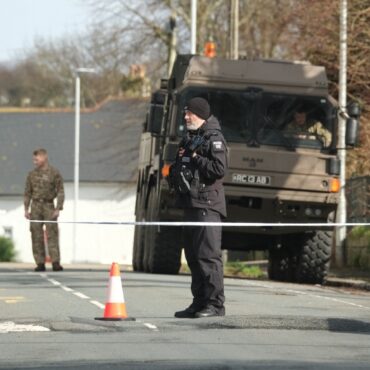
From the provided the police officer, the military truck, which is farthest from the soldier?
the police officer

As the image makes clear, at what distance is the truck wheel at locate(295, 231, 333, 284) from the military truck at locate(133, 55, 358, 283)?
2 cm

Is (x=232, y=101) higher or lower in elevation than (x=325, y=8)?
lower

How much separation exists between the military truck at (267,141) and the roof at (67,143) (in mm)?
37920

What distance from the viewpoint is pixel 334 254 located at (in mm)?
29500

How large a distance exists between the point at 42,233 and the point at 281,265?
4.14 metres

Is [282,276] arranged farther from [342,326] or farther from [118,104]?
[118,104]

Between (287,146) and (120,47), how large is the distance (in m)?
27.9

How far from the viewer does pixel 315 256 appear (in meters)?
21.5

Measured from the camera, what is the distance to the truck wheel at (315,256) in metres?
21.5

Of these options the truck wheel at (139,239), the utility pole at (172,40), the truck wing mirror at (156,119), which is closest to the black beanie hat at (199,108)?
the truck wing mirror at (156,119)

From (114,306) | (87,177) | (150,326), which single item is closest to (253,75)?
(114,306)

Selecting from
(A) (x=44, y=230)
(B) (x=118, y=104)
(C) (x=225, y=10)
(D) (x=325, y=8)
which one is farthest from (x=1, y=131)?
(A) (x=44, y=230)

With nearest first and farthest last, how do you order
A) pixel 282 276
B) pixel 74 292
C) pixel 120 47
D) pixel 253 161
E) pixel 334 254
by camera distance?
pixel 74 292, pixel 253 161, pixel 282 276, pixel 334 254, pixel 120 47

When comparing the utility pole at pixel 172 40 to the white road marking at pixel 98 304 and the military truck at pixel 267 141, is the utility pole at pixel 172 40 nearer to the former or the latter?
the military truck at pixel 267 141
